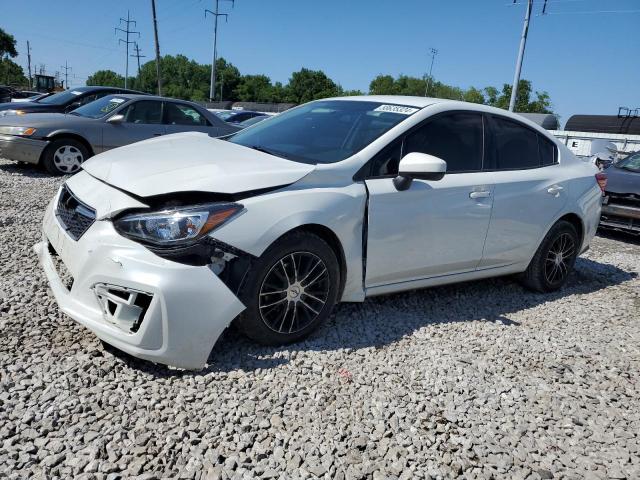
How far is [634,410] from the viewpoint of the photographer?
300 centimetres

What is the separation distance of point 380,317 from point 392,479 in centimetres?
167

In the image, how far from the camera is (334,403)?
8.90 ft

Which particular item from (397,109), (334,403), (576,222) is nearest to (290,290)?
(334,403)

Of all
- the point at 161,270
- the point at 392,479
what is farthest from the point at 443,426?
the point at 161,270

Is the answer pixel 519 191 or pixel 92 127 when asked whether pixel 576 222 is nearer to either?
pixel 519 191

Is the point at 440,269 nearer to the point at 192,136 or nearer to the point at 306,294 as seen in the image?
the point at 306,294

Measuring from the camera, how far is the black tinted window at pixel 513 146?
428 cm

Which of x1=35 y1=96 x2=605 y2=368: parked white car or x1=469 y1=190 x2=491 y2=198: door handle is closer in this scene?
x1=35 y1=96 x2=605 y2=368: parked white car

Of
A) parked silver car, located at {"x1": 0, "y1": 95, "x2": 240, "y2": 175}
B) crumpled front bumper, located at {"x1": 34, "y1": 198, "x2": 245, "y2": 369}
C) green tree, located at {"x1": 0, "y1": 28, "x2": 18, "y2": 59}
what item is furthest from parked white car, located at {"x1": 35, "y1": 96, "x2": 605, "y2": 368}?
green tree, located at {"x1": 0, "y1": 28, "x2": 18, "y2": 59}

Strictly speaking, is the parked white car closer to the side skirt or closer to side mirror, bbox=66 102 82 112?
the side skirt

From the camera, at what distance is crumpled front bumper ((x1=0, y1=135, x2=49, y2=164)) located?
8219 mm

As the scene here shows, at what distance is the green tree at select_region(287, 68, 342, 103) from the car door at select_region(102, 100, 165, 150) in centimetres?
9301

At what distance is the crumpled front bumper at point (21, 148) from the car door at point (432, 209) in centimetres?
702

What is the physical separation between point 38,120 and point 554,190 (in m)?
7.84
